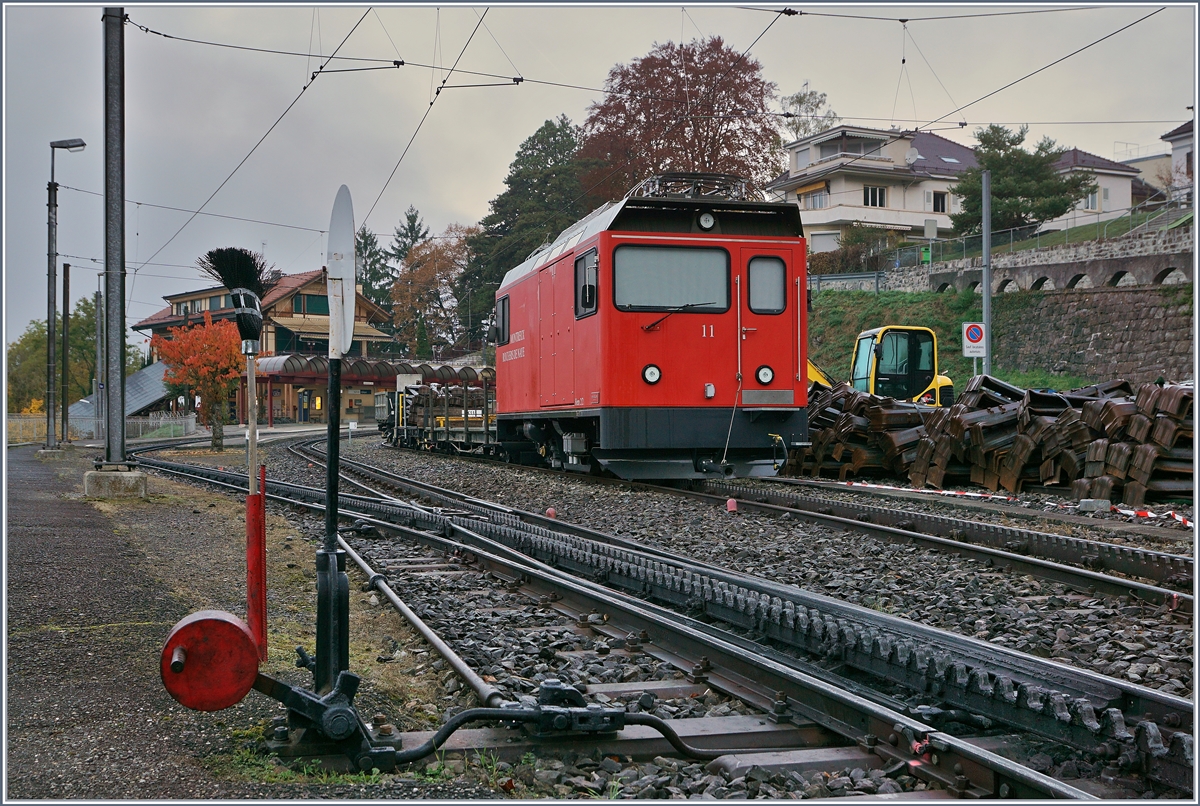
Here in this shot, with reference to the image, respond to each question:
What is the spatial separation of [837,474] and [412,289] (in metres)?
59.4

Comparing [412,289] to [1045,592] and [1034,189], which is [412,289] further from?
[1045,592]

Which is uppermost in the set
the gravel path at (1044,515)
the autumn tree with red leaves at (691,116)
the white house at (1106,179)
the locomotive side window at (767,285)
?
the white house at (1106,179)

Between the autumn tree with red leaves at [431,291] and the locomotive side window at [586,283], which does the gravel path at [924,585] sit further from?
the autumn tree with red leaves at [431,291]

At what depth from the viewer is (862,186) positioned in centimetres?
6412

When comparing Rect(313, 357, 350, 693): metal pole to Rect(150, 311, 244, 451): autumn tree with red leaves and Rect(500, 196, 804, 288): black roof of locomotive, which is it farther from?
Rect(150, 311, 244, 451): autumn tree with red leaves

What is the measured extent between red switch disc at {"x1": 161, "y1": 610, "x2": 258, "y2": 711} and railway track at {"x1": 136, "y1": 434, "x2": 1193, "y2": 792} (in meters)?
2.13

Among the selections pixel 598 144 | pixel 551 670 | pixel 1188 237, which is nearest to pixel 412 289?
pixel 598 144

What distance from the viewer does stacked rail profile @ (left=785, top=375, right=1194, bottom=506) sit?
450 inches

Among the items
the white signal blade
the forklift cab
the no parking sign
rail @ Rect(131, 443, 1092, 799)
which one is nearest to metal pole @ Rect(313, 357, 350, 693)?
the white signal blade

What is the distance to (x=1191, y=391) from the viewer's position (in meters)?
11.5

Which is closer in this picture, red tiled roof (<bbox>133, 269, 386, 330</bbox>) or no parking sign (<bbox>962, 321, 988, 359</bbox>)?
no parking sign (<bbox>962, 321, 988, 359</bbox>)

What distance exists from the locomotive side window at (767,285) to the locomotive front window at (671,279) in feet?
1.19

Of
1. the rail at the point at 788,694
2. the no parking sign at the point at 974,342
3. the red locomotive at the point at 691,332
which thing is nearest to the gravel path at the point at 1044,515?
the red locomotive at the point at 691,332

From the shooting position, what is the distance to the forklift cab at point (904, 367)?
24.6 metres
